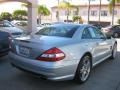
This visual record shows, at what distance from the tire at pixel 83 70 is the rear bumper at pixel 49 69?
27 centimetres

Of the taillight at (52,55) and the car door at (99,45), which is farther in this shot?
the car door at (99,45)

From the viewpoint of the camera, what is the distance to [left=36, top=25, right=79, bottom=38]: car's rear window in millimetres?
5460

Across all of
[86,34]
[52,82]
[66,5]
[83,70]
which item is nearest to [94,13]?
[66,5]

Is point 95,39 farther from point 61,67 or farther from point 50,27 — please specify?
point 61,67

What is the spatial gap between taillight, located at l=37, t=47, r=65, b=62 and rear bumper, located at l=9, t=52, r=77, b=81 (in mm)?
87

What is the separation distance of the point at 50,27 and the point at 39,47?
162cm

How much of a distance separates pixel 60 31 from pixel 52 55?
1326 millimetres

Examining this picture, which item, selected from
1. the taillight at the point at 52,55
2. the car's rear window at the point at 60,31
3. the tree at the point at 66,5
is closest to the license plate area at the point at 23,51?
the taillight at the point at 52,55

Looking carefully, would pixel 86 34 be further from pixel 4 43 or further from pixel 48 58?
pixel 4 43

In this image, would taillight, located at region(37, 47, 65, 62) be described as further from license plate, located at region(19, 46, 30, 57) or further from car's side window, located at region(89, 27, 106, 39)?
car's side window, located at region(89, 27, 106, 39)

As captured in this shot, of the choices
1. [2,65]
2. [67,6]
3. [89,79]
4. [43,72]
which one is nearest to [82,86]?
[89,79]

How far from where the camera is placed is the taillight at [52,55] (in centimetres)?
448

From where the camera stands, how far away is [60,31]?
5.67 meters

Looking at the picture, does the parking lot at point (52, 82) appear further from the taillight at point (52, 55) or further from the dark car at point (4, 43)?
the taillight at point (52, 55)
